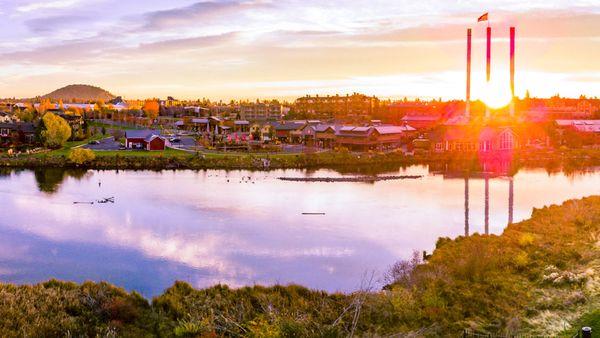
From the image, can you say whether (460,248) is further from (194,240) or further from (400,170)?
(400,170)

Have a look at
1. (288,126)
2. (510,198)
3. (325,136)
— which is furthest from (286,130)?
(510,198)

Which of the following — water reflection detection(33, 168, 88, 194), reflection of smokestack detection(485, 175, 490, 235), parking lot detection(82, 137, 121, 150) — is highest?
parking lot detection(82, 137, 121, 150)

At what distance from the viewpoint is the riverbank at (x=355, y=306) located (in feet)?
12.7

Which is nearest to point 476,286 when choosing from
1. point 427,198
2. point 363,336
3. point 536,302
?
point 536,302

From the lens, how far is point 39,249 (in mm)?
7234

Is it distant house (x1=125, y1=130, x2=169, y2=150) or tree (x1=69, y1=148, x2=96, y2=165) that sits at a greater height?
distant house (x1=125, y1=130, x2=169, y2=150)

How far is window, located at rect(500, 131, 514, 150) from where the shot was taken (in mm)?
18312

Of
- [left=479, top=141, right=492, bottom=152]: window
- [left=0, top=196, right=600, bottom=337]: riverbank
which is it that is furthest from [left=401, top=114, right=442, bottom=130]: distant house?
[left=0, top=196, right=600, bottom=337]: riverbank

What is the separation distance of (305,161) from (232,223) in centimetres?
722

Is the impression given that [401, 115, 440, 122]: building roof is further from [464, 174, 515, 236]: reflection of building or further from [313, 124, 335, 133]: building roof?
[464, 174, 515, 236]: reflection of building

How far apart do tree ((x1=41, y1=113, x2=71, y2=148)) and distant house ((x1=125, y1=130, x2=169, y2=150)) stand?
1902 mm

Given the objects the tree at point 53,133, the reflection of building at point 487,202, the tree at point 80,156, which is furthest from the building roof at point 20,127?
the reflection of building at point 487,202

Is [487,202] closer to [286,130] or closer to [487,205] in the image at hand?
[487,205]

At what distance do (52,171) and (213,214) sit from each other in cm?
690
